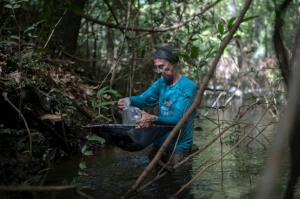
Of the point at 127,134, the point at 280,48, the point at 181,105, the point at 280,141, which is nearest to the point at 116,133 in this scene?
the point at 127,134

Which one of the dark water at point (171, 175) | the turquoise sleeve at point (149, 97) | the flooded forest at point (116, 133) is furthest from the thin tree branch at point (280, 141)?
the turquoise sleeve at point (149, 97)

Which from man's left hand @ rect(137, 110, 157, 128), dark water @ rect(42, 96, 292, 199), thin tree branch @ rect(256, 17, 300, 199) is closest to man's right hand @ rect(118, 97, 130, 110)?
man's left hand @ rect(137, 110, 157, 128)

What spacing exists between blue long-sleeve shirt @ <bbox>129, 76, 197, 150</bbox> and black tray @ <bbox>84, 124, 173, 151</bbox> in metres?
0.18

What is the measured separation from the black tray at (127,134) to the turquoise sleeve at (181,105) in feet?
0.37

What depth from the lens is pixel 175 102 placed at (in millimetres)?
5484

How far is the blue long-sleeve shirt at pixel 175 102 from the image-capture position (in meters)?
5.36

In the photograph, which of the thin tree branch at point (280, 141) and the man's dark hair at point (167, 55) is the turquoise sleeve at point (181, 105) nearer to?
the man's dark hair at point (167, 55)

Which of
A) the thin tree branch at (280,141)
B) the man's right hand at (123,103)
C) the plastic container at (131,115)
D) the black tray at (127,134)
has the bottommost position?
the black tray at (127,134)

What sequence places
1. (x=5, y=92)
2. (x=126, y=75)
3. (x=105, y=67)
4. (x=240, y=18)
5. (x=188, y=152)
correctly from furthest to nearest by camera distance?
(x=105, y=67) → (x=126, y=75) → (x=188, y=152) → (x=5, y=92) → (x=240, y=18)

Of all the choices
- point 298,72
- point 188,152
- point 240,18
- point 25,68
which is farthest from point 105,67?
point 298,72

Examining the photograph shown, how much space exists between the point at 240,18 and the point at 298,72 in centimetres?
145

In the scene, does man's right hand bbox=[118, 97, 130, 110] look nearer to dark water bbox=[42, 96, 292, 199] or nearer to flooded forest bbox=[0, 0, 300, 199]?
flooded forest bbox=[0, 0, 300, 199]

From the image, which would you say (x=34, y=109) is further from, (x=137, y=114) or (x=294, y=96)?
(x=294, y=96)

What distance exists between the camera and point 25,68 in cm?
604
